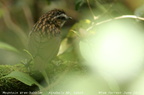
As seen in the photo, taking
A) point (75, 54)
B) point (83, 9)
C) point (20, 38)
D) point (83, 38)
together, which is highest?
point (83, 38)

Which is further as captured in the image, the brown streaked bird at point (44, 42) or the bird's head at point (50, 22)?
the bird's head at point (50, 22)

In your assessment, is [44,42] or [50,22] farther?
[50,22]

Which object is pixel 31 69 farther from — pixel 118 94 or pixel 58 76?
pixel 118 94

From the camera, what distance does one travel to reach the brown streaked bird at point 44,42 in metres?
4.08

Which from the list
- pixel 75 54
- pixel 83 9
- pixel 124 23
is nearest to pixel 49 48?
pixel 75 54

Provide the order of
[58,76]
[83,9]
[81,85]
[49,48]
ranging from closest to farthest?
[81,85]
[58,76]
[49,48]
[83,9]

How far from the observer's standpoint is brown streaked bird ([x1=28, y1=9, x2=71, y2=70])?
408 centimetres

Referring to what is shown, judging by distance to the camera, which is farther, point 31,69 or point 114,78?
point 31,69

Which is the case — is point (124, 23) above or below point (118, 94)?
above

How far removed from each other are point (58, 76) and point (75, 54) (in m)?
0.49

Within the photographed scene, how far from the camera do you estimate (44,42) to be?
13.8 feet

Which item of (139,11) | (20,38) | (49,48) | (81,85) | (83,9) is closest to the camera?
(81,85)

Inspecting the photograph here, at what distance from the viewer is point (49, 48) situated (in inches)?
165

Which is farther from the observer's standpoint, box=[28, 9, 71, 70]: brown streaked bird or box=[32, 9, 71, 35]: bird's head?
box=[32, 9, 71, 35]: bird's head
